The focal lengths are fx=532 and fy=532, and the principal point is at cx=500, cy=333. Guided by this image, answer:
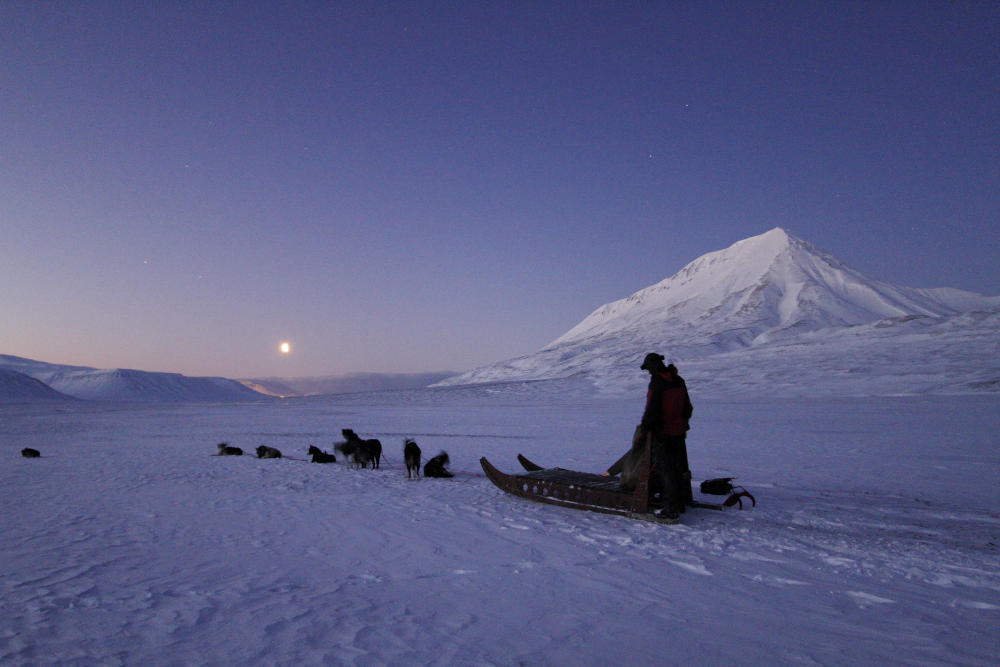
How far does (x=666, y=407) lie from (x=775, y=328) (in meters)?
105

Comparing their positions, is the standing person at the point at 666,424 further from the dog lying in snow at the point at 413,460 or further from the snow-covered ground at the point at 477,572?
the dog lying in snow at the point at 413,460

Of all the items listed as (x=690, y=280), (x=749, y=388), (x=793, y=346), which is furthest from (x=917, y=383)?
(x=690, y=280)

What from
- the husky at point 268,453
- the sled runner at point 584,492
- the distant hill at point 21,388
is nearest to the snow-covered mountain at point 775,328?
the sled runner at point 584,492

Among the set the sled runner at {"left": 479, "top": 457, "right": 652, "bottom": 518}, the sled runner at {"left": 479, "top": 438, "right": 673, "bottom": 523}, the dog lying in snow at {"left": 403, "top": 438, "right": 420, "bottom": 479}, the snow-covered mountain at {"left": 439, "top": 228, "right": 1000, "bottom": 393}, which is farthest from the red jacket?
the snow-covered mountain at {"left": 439, "top": 228, "right": 1000, "bottom": 393}

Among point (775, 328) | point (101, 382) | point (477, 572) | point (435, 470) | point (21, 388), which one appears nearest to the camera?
point (477, 572)

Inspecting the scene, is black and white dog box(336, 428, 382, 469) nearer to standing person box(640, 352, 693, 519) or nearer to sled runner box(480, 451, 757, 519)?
sled runner box(480, 451, 757, 519)

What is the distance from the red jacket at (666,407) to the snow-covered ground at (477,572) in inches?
56.0

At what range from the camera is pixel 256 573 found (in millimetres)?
5453

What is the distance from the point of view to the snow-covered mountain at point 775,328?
163 feet

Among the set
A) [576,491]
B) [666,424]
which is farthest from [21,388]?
[666,424]

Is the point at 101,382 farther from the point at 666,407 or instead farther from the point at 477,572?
the point at 477,572

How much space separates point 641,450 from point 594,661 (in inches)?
184

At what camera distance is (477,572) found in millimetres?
5535

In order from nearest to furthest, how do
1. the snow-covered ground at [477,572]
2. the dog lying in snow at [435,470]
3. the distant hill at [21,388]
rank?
the snow-covered ground at [477,572] < the dog lying in snow at [435,470] < the distant hill at [21,388]
